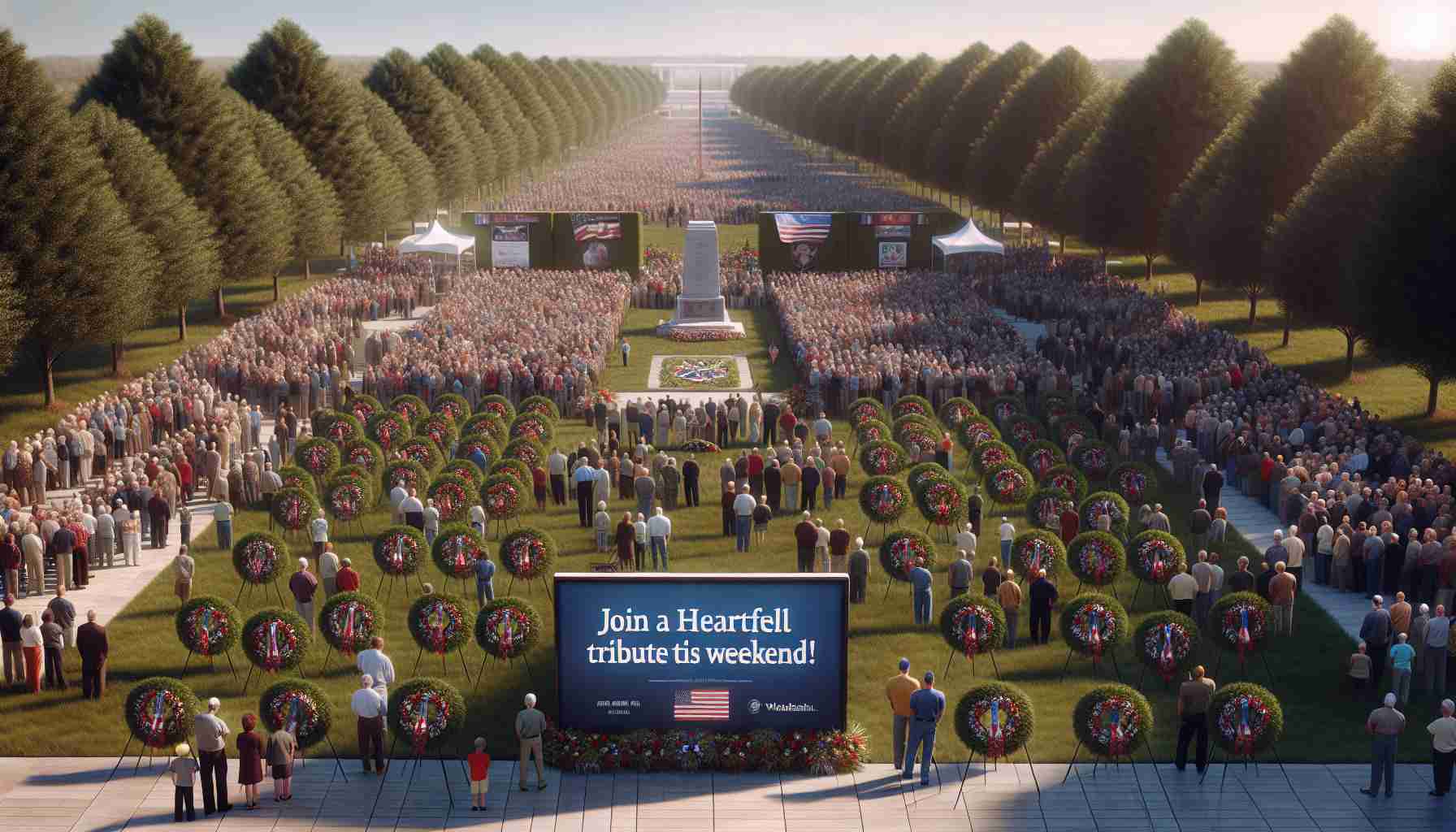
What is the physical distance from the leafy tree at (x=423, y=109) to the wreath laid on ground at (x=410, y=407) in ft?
180

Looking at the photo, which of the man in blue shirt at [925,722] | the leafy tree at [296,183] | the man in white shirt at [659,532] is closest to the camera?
the man in blue shirt at [925,722]

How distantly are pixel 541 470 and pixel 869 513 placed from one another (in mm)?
7155

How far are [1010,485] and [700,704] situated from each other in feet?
40.5

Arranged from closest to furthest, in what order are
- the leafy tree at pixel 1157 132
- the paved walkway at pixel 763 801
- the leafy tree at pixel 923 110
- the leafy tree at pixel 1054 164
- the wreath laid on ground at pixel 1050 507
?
the paved walkway at pixel 763 801
the wreath laid on ground at pixel 1050 507
the leafy tree at pixel 1157 132
the leafy tree at pixel 1054 164
the leafy tree at pixel 923 110

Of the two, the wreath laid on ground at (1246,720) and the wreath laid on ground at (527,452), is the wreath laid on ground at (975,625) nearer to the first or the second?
the wreath laid on ground at (1246,720)

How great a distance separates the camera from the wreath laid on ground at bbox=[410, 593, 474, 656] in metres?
22.2

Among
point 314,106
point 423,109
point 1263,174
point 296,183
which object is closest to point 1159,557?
point 1263,174

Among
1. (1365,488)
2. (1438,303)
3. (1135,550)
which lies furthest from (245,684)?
(1438,303)

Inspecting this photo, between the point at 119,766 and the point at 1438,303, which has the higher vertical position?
the point at 1438,303

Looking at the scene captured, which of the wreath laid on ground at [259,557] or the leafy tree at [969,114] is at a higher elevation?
the leafy tree at [969,114]

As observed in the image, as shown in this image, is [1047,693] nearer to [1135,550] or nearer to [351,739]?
[1135,550]

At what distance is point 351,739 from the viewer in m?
20.5

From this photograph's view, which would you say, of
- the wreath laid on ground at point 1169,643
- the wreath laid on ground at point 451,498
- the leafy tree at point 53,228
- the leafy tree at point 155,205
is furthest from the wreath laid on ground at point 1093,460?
the leafy tree at point 155,205

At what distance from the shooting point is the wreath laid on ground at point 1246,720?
18.9m
